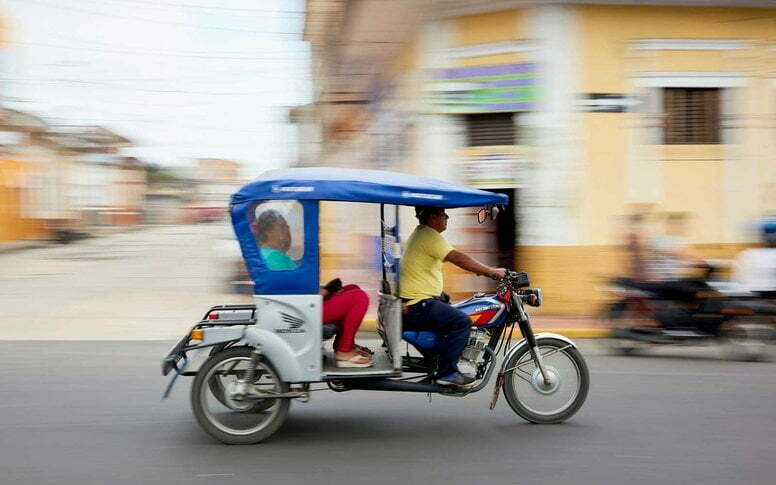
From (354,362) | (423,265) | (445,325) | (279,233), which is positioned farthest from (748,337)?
(279,233)

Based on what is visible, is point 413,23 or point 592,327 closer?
point 592,327

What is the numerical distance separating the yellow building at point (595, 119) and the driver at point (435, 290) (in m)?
6.84

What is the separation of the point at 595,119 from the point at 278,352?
840cm

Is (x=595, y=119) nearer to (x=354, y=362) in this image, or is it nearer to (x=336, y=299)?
(x=336, y=299)

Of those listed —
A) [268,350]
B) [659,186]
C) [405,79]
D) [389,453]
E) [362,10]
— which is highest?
[362,10]

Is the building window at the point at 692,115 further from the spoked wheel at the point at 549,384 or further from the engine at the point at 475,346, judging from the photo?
the engine at the point at 475,346

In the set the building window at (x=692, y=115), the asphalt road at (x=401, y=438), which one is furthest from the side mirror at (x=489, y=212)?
the building window at (x=692, y=115)

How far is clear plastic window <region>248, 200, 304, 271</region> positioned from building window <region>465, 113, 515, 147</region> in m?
7.75

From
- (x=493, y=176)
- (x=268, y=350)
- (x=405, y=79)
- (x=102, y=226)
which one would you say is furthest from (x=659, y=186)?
(x=102, y=226)

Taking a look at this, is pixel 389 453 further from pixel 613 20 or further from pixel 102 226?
pixel 102 226

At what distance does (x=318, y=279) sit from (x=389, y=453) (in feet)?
4.10

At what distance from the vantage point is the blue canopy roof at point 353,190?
538cm

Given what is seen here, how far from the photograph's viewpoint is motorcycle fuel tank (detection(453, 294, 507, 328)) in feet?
19.4

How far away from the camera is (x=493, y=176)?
1273cm
